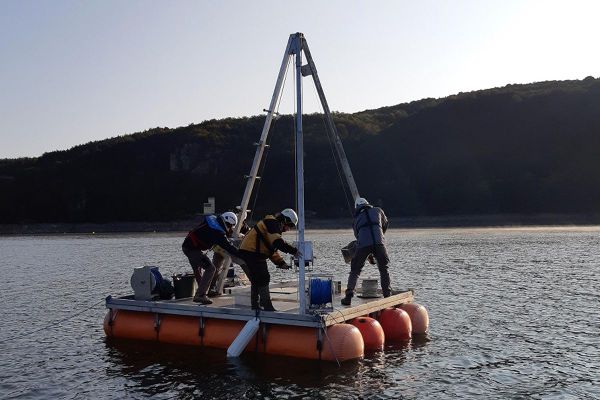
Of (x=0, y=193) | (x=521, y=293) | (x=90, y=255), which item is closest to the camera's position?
(x=521, y=293)

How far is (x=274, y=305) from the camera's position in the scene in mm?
14336

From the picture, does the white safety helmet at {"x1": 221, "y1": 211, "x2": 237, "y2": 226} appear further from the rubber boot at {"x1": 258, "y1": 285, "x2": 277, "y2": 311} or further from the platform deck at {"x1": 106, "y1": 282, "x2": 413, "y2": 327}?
the rubber boot at {"x1": 258, "y1": 285, "x2": 277, "y2": 311}

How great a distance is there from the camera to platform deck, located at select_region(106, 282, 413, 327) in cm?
1277

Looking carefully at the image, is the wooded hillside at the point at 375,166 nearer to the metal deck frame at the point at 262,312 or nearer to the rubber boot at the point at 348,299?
the metal deck frame at the point at 262,312

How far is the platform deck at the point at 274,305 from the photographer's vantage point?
12.8 metres

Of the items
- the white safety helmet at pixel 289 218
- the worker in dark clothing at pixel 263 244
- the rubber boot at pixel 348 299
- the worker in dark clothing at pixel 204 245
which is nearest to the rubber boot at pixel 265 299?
the worker in dark clothing at pixel 263 244

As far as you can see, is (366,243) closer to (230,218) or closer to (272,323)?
(272,323)

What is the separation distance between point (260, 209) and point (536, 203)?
3752 centimetres

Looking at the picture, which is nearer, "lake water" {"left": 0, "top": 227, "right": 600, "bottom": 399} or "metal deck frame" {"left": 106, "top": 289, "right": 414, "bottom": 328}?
"lake water" {"left": 0, "top": 227, "right": 600, "bottom": 399}

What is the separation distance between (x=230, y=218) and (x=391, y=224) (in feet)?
219

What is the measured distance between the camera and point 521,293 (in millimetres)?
22391

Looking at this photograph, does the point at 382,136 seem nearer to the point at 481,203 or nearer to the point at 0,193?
the point at 481,203

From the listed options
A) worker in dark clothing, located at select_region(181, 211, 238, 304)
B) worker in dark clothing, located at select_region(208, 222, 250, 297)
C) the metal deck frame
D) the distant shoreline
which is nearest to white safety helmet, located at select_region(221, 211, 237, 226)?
worker in dark clothing, located at select_region(181, 211, 238, 304)

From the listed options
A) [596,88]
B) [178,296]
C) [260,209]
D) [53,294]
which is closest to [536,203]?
[596,88]
